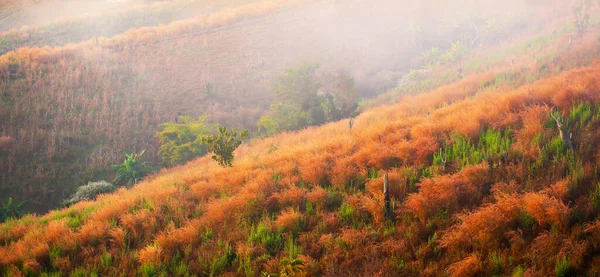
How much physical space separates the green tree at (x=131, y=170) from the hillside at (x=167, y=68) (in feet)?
3.57

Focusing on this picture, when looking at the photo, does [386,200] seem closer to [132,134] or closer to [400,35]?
[132,134]

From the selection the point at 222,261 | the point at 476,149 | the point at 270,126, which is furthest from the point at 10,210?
the point at 476,149

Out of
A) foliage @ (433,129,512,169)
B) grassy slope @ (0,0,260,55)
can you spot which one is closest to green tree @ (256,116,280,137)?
foliage @ (433,129,512,169)

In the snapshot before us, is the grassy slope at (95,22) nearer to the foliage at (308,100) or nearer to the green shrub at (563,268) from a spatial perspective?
the foliage at (308,100)

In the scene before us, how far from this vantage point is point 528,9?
110ft

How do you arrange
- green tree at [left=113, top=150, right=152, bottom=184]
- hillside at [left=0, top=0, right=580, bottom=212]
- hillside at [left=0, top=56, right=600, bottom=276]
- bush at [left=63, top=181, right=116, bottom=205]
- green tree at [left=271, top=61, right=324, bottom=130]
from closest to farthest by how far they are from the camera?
hillside at [left=0, top=56, right=600, bottom=276] < bush at [left=63, top=181, right=116, bottom=205] < green tree at [left=113, top=150, right=152, bottom=184] < hillside at [left=0, top=0, right=580, bottom=212] < green tree at [left=271, top=61, right=324, bottom=130]

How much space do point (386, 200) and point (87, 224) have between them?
6.21 metres

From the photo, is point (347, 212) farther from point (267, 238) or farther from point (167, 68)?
point (167, 68)

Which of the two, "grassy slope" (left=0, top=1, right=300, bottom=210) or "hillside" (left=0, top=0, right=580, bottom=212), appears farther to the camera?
"hillside" (left=0, top=0, right=580, bottom=212)

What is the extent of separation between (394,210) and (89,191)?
11892mm

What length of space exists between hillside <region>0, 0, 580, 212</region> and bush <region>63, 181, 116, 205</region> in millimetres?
1137

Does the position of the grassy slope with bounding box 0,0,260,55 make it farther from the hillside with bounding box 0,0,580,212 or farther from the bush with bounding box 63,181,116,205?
the bush with bounding box 63,181,116,205

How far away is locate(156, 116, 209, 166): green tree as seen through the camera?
16859mm

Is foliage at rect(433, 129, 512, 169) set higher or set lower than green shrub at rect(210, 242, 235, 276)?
higher
